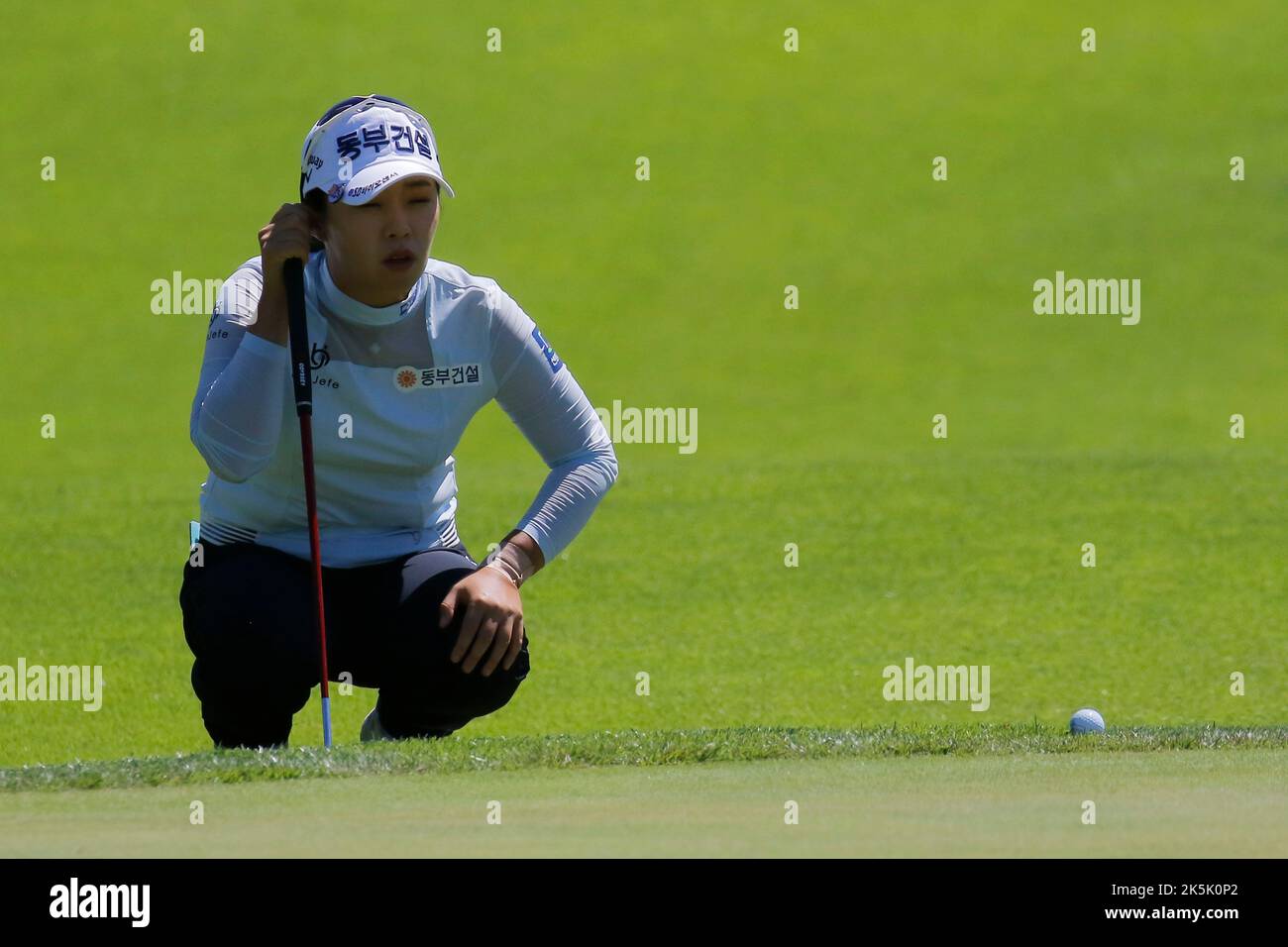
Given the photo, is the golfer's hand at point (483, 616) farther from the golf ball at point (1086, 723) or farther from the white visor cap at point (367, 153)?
the golf ball at point (1086, 723)

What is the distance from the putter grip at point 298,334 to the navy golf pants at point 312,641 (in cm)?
36

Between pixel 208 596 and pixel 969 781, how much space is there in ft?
Answer: 5.22

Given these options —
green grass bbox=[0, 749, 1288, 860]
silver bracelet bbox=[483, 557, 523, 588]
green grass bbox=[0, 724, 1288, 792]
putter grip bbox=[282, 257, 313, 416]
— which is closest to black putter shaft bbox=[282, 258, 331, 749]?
putter grip bbox=[282, 257, 313, 416]

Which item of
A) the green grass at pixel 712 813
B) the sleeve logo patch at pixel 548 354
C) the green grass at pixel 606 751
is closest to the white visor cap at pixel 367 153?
the sleeve logo patch at pixel 548 354

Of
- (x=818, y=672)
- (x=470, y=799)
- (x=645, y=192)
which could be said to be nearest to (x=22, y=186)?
(x=645, y=192)

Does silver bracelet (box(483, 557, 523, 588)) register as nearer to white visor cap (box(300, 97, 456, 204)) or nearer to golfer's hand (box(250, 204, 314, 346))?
golfer's hand (box(250, 204, 314, 346))

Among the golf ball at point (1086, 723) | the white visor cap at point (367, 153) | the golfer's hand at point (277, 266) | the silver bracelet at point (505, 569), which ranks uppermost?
the white visor cap at point (367, 153)

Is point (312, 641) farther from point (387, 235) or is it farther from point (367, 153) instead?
point (367, 153)

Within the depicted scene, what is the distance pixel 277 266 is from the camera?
377 cm

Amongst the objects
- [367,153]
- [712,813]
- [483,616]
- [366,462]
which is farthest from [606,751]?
[367,153]

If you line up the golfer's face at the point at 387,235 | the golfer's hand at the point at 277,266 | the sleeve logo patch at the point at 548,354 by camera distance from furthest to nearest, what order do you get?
1. the sleeve logo patch at the point at 548,354
2. the golfer's face at the point at 387,235
3. the golfer's hand at the point at 277,266

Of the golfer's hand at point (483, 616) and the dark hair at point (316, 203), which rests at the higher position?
the dark hair at point (316, 203)

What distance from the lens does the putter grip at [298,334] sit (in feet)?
12.3
